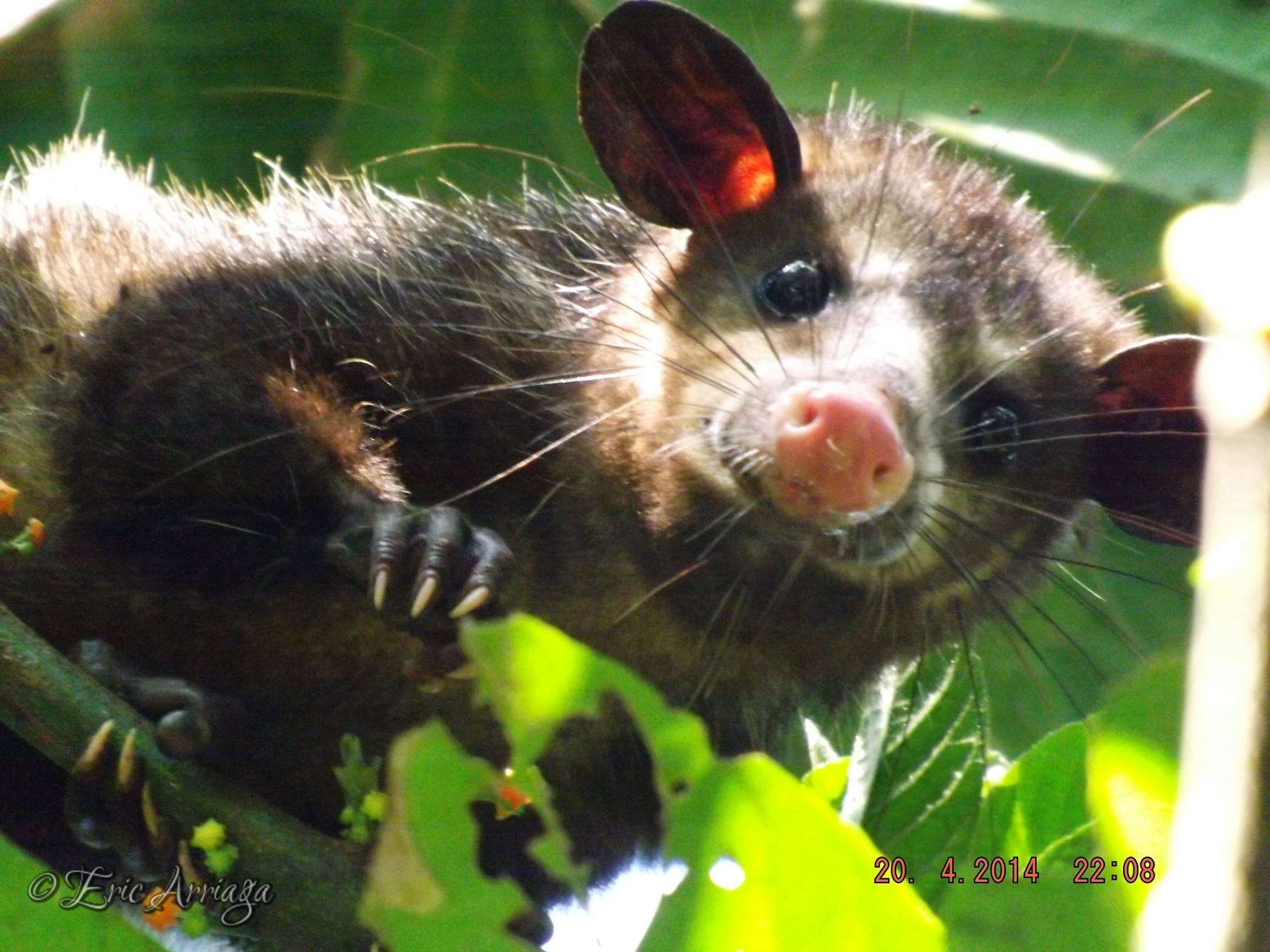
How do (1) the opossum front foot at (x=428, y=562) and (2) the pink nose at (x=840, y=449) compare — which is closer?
(2) the pink nose at (x=840, y=449)

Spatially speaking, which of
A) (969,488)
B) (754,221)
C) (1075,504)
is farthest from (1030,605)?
(754,221)

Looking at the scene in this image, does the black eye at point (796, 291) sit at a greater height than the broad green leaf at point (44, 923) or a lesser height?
greater

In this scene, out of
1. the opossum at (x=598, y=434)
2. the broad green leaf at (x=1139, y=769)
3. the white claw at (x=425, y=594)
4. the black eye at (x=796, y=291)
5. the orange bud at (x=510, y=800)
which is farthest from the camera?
the black eye at (x=796, y=291)

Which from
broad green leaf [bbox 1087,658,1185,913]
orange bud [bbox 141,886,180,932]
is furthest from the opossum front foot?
broad green leaf [bbox 1087,658,1185,913]

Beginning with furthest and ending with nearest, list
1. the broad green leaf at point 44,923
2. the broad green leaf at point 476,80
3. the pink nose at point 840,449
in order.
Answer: the broad green leaf at point 476,80, the pink nose at point 840,449, the broad green leaf at point 44,923

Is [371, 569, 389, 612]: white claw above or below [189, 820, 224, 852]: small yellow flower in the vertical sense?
above

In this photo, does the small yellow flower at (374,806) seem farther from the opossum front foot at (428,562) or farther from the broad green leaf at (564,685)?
the broad green leaf at (564,685)

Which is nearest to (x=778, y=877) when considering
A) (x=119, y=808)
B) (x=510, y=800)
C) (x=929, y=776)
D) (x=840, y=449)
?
(x=510, y=800)

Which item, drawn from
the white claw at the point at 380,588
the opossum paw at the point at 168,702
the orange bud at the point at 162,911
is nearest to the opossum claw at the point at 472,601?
the white claw at the point at 380,588

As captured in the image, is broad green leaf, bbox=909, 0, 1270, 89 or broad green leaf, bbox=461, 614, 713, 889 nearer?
broad green leaf, bbox=461, 614, 713, 889

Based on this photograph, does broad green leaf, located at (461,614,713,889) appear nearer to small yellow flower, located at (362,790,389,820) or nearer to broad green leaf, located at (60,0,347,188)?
small yellow flower, located at (362,790,389,820)
